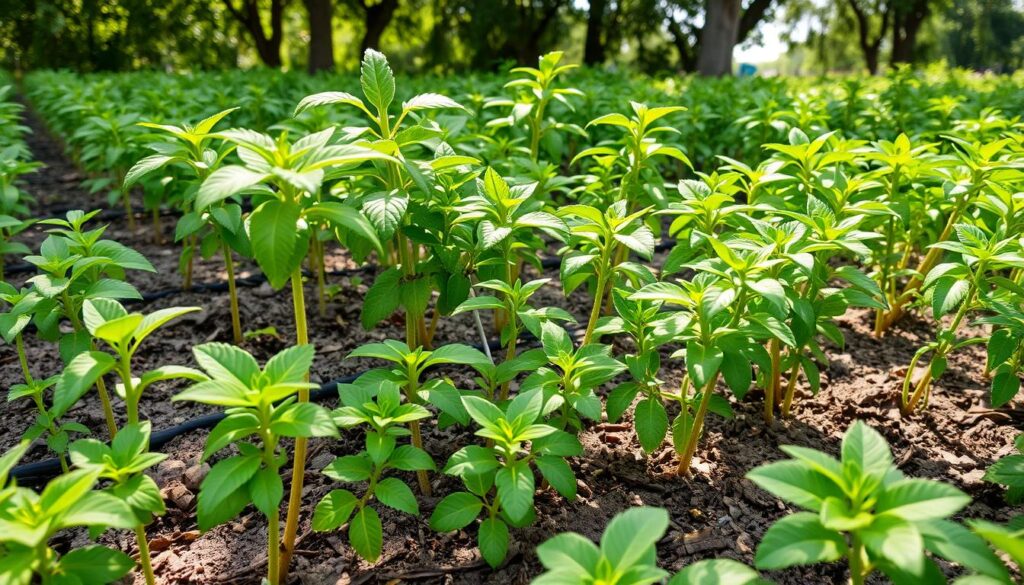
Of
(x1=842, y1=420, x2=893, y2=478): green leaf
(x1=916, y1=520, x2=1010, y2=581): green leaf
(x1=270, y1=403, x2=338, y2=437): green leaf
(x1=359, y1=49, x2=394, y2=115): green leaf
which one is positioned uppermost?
(x1=359, y1=49, x2=394, y2=115): green leaf

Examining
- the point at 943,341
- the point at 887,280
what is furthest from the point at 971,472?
the point at 887,280

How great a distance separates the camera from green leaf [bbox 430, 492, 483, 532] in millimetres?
1754

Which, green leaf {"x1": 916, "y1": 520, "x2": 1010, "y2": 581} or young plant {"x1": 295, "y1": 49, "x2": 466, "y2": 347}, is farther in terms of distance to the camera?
young plant {"x1": 295, "y1": 49, "x2": 466, "y2": 347}

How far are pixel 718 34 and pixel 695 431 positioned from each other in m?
13.0

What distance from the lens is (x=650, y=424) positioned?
204cm

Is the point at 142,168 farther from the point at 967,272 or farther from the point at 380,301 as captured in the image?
the point at 967,272

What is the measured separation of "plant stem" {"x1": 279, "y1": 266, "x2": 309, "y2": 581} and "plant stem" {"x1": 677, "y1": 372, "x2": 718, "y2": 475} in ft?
3.79

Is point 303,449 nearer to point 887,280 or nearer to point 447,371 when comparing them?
point 447,371

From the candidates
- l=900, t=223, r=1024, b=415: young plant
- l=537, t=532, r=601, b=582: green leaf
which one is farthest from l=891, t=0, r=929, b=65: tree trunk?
l=537, t=532, r=601, b=582: green leaf

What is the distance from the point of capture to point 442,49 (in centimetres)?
2217

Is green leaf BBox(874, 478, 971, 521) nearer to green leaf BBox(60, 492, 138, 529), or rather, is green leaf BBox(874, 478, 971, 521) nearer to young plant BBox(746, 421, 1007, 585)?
young plant BBox(746, 421, 1007, 585)

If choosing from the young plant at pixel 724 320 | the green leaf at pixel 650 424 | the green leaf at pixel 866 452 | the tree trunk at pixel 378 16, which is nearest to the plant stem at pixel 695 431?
the young plant at pixel 724 320

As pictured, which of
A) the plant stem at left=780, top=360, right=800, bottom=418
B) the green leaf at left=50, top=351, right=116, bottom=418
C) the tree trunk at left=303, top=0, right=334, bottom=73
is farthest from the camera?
the tree trunk at left=303, top=0, right=334, bottom=73

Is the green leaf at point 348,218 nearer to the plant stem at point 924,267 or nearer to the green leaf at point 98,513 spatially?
the green leaf at point 98,513
